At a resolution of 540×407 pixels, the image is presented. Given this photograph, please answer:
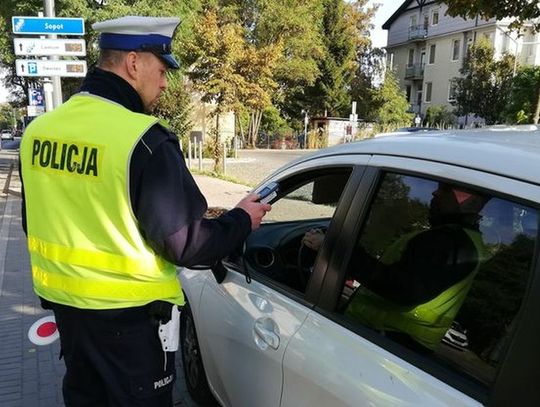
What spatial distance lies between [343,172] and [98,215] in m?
0.95

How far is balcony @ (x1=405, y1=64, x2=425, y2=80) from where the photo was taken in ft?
170

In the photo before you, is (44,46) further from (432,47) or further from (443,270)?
(432,47)

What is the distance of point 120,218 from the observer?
186 cm

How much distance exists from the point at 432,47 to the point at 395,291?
172 feet

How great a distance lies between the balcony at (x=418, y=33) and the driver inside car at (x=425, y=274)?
173 feet

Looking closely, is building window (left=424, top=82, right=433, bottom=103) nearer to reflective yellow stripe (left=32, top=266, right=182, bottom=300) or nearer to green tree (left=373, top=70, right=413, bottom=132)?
green tree (left=373, top=70, right=413, bottom=132)

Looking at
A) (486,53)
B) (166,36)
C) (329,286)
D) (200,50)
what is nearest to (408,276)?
(329,286)

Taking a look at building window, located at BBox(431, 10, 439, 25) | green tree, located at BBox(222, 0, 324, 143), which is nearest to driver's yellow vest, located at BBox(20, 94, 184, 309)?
green tree, located at BBox(222, 0, 324, 143)

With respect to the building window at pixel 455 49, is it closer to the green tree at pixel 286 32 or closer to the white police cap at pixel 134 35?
the green tree at pixel 286 32

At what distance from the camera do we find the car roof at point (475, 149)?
1411mm

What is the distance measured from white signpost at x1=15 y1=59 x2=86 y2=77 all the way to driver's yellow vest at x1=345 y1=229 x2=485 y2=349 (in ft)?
32.5

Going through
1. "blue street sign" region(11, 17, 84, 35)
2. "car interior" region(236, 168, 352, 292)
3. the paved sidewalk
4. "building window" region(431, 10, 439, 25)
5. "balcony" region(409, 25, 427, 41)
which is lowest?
the paved sidewalk

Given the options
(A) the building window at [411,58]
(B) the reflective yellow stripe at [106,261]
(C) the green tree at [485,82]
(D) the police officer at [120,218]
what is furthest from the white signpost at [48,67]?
(A) the building window at [411,58]

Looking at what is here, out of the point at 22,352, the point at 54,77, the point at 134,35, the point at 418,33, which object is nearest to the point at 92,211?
the point at 134,35
